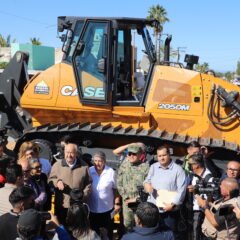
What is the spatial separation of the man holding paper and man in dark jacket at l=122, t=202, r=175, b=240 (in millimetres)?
1213

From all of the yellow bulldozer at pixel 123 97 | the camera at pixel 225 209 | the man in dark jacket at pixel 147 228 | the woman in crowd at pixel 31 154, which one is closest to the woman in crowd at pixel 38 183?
the woman in crowd at pixel 31 154

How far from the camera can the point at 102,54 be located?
8.14 m

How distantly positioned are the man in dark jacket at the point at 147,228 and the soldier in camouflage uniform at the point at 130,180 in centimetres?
164

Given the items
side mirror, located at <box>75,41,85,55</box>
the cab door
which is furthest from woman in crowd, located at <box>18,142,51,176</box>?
side mirror, located at <box>75,41,85,55</box>

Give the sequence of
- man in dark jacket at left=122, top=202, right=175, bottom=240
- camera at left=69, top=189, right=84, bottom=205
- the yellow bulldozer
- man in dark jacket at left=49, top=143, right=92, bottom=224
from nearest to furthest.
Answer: man in dark jacket at left=122, top=202, right=175, bottom=240, camera at left=69, top=189, right=84, bottom=205, man in dark jacket at left=49, top=143, right=92, bottom=224, the yellow bulldozer

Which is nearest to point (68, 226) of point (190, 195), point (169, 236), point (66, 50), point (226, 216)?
point (169, 236)

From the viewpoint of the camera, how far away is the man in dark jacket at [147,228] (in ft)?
11.9

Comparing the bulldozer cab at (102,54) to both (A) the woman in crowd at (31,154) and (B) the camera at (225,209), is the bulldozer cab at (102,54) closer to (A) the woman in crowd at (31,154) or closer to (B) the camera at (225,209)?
(A) the woman in crowd at (31,154)

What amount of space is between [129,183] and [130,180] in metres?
0.05

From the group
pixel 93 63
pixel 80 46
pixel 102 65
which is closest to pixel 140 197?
pixel 102 65

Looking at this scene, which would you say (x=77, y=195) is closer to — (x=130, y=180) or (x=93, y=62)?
(x=130, y=180)

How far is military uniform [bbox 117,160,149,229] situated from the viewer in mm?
5473

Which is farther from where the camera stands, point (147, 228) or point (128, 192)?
point (128, 192)

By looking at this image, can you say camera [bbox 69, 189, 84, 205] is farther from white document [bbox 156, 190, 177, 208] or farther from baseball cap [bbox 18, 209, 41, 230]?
baseball cap [bbox 18, 209, 41, 230]
